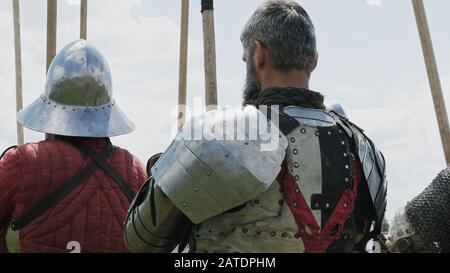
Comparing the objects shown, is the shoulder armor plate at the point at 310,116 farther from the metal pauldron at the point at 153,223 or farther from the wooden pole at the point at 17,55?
the wooden pole at the point at 17,55

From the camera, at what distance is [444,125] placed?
5.55m

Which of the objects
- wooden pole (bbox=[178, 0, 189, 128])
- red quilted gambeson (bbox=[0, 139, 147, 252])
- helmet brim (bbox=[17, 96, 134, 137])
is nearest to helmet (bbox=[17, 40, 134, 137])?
helmet brim (bbox=[17, 96, 134, 137])

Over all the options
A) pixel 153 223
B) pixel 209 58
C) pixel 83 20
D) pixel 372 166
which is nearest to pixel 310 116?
pixel 372 166

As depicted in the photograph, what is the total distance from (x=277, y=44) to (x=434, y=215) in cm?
83

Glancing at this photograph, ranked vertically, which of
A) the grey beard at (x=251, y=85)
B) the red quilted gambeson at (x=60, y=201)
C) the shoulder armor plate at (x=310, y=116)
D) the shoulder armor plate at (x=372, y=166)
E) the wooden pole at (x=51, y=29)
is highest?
the wooden pole at (x=51, y=29)

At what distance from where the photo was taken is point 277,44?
8.00 feet

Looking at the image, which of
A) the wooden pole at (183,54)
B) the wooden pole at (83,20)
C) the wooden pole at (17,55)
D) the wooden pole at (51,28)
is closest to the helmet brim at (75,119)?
the wooden pole at (51,28)

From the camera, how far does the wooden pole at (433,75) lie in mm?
5543

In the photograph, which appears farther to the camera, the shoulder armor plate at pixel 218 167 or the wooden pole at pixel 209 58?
the wooden pole at pixel 209 58

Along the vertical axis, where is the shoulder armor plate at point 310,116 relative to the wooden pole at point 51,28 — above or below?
below

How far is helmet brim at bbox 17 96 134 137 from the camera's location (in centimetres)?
363

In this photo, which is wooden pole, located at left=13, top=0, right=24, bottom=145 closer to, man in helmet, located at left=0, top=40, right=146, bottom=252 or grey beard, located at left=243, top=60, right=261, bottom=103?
man in helmet, located at left=0, top=40, right=146, bottom=252

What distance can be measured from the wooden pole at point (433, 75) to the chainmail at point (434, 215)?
3.12 m

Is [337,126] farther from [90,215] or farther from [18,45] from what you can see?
[18,45]
